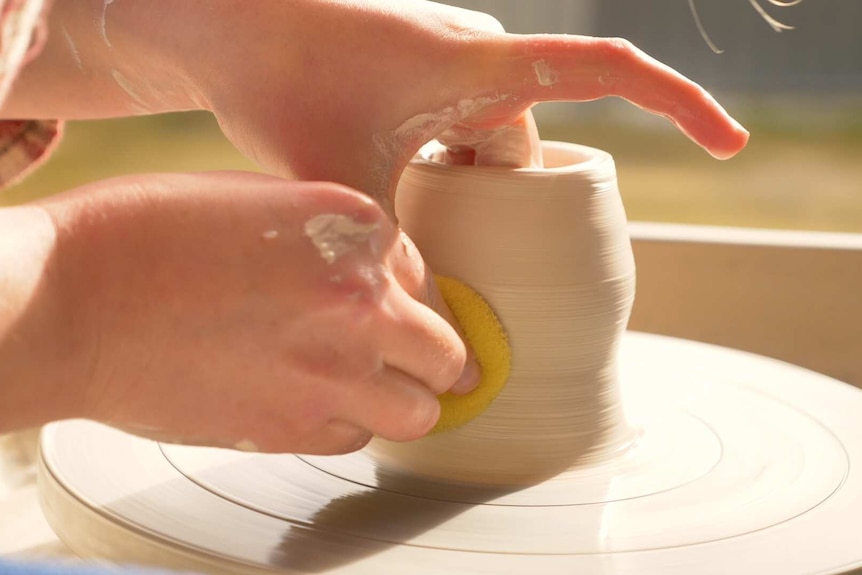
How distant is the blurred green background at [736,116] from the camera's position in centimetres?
550

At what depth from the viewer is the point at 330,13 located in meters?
0.92

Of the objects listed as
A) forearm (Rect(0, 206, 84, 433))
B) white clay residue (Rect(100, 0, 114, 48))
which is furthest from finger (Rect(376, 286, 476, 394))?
white clay residue (Rect(100, 0, 114, 48))

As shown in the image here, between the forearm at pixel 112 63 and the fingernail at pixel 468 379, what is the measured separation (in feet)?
1.31

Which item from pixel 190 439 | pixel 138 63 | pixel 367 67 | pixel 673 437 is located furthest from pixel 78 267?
pixel 673 437

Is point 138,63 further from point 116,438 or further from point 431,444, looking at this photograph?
point 431,444

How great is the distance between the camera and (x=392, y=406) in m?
0.74

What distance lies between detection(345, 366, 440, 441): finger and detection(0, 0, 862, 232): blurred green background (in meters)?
3.59

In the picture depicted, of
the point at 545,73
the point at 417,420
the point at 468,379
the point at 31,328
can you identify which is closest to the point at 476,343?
the point at 468,379

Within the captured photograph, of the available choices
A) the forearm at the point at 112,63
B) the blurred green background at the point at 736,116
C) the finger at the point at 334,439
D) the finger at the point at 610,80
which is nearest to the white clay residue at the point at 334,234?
the finger at the point at 334,439

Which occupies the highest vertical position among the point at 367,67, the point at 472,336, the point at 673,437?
the point at 367,67

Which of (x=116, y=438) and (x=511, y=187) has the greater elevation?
(x=511, y=187)

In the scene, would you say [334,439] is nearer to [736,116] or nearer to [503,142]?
[503,142]

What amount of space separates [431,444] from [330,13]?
0.41 m

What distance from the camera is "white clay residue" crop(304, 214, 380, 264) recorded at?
0.70 metres
